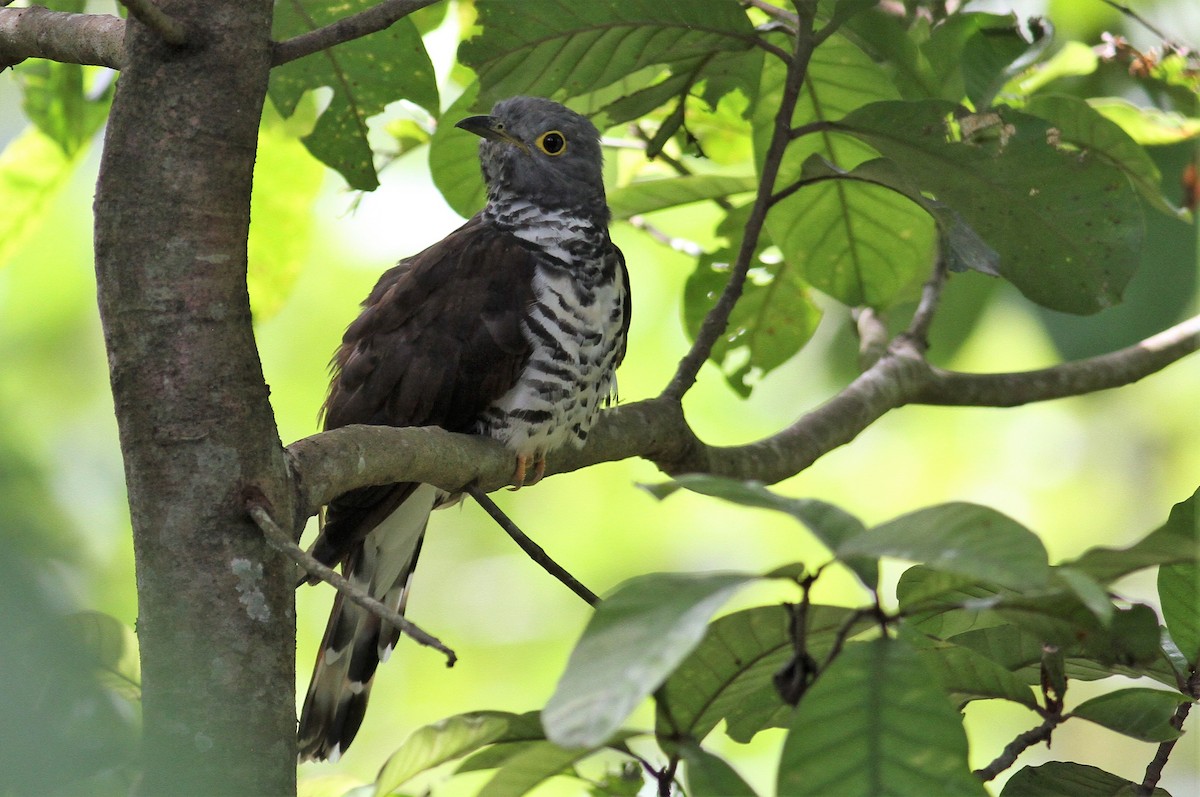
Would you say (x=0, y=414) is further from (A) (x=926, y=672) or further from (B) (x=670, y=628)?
(A) (x=926, y=672)

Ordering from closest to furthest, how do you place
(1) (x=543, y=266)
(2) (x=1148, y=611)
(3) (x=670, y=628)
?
(3) (x=670, y=628) < (2) (x=1148, y=611) < (1) (x=543, y=266)

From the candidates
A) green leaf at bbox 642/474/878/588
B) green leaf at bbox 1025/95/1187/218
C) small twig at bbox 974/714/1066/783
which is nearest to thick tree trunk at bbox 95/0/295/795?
green leaf at bbox 642/474/878/588

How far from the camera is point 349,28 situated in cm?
156

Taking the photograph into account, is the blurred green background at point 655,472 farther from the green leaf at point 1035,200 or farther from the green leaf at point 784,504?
the green leaf at point 784,504

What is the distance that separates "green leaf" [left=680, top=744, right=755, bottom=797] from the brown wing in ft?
4.76

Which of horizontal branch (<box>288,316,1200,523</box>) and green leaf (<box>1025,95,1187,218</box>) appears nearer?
horizontal branch (<box>288,316,1200,523</box>)

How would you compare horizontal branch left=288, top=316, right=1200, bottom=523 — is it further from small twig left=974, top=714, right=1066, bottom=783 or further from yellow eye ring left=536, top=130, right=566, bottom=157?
yellow eye ring left=536, top=130, right=566, bottom=157

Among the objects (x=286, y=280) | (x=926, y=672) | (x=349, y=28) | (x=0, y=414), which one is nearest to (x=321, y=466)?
(x=349, y=28)

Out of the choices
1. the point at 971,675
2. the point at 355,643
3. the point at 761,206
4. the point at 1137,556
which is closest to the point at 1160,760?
the point at 971,675

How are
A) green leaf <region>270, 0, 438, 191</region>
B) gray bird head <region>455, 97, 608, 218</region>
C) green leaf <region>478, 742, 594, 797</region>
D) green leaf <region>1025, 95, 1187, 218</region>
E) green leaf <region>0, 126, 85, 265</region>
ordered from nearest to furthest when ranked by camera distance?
green leaf <region>478, 742, 594, 797</region> < green leaf <region>270, 0, 438, 191</region> < green leaf <region>1025, 95, 1187, 218</region> < green leaf <region>0, 126, 85, 265</region> < gray bird head <region>455, 97, 608, 218</region>

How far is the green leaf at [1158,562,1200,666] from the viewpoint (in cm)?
145

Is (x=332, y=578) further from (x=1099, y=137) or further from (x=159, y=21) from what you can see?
(x=1099, y=137)

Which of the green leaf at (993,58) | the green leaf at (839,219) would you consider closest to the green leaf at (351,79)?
the green leaf at (839,219)

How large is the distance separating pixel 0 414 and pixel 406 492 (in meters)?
1.91
